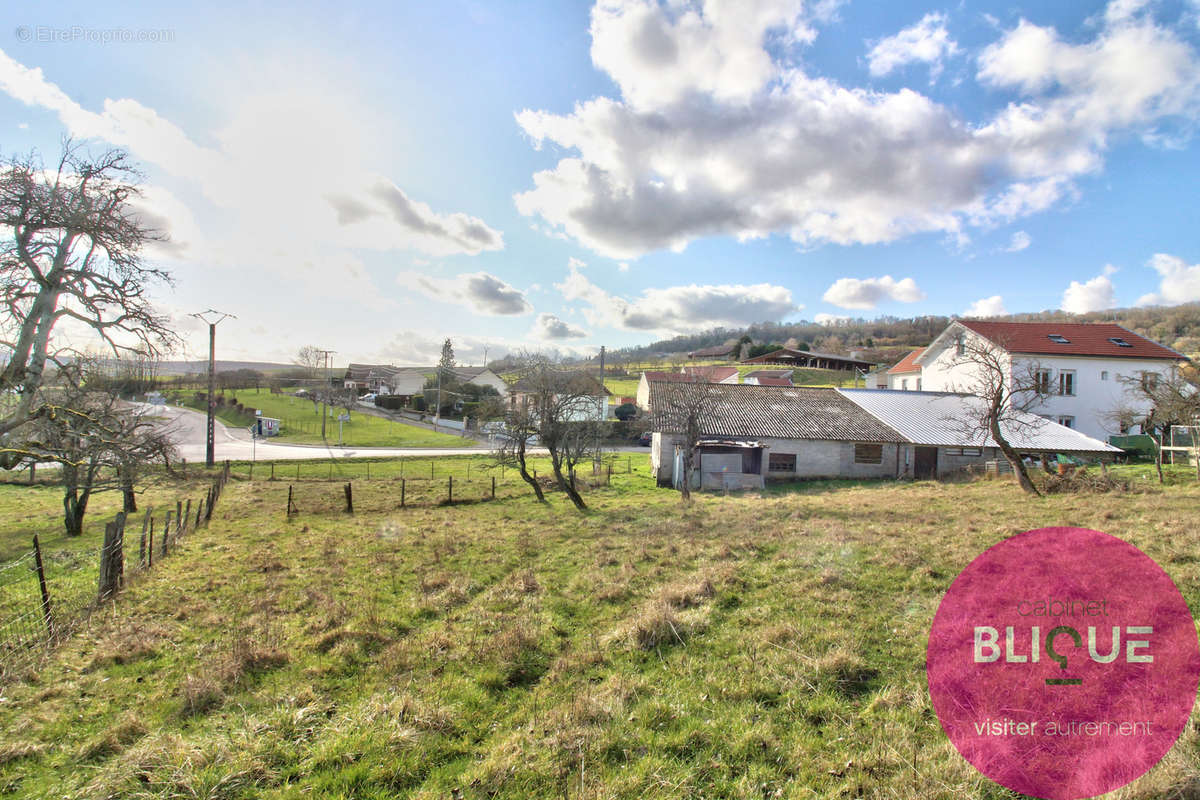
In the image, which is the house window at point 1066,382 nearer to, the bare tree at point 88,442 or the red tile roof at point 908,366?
the red tile roof at point 908,366

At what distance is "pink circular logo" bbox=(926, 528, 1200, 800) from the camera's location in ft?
11.9

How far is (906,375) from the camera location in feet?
161

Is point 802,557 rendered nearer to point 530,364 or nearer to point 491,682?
point 491,682

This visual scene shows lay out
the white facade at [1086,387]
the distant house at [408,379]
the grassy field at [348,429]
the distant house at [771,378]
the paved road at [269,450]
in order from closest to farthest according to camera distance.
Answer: the white facade at [1086,387], the paved road at [269,450], the grassy field at [348,429], the distant house at [771,378], the distant house at [408,379]

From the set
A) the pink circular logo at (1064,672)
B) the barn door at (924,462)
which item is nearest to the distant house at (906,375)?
the barn door at (924,462)

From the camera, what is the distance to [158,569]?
32.8 ft

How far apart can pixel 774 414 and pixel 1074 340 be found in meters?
24.2

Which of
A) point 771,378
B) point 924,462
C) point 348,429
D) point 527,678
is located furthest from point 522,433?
point 771,378

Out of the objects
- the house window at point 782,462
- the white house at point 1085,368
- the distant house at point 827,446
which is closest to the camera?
the distant house at point 827,446

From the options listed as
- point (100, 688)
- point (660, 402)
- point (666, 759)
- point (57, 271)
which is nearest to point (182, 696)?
point (100, 688)

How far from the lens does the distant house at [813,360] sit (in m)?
81.1

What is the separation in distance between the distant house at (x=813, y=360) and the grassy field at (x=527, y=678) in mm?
76337

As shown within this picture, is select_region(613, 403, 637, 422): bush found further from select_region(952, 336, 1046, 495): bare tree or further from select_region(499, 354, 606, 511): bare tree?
select_region(499, 354, 606, 511): bare tree

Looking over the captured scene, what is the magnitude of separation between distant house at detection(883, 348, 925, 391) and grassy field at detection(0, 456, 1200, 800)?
134 ft
